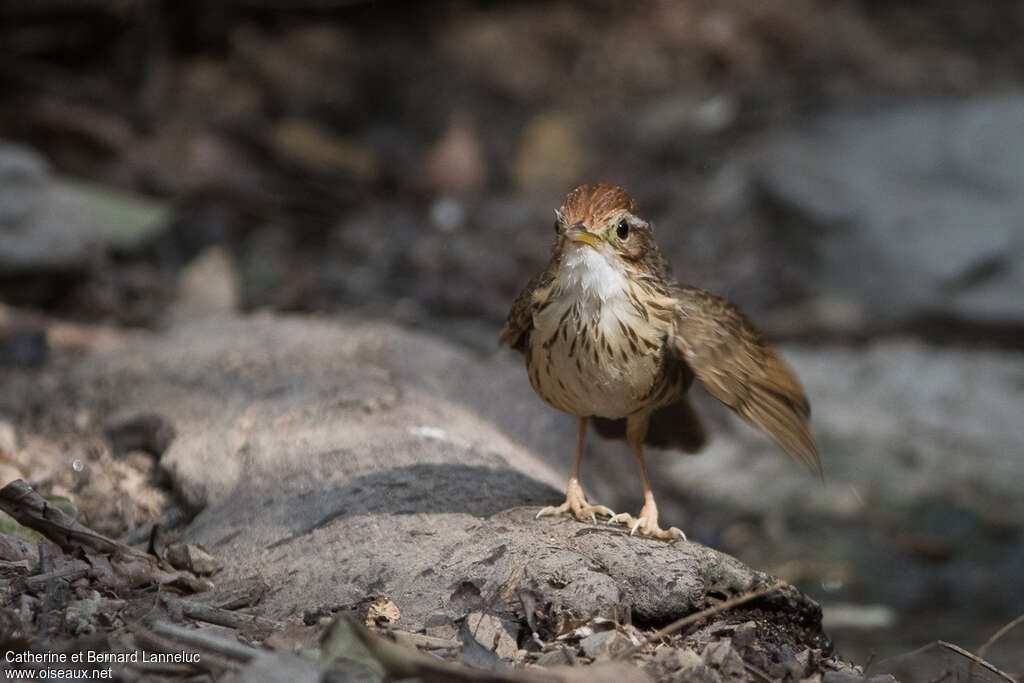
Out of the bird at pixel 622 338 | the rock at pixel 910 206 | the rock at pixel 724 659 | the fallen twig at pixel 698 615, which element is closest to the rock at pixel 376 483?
the fallen twig at pixel 698 615

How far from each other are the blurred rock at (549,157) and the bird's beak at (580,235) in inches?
225

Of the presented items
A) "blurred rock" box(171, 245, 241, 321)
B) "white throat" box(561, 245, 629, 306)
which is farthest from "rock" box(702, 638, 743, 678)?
"blurred rock" box(171, 245, 241, 321)

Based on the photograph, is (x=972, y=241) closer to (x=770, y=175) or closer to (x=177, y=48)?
(x=770, y=175)

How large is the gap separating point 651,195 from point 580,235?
19.0ft

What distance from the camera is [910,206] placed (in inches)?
351

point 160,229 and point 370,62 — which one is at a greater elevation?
point 370,62

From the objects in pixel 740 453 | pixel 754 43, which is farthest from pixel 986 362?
pixel 754 43

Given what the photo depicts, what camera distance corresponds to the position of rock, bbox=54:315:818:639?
371 cm

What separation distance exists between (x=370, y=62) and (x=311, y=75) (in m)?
0.53

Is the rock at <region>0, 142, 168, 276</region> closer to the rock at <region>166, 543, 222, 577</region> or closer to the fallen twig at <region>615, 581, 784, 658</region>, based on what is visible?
the rock at <region>166, 543, 222, 577</region>

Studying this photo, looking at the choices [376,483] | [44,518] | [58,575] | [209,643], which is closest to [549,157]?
[376,483]

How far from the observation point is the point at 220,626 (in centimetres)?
354

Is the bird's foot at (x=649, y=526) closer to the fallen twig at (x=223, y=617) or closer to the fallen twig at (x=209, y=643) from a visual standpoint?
the fallen twig at (x=223, y=617)

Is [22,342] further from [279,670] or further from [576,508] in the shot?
[279,670]
